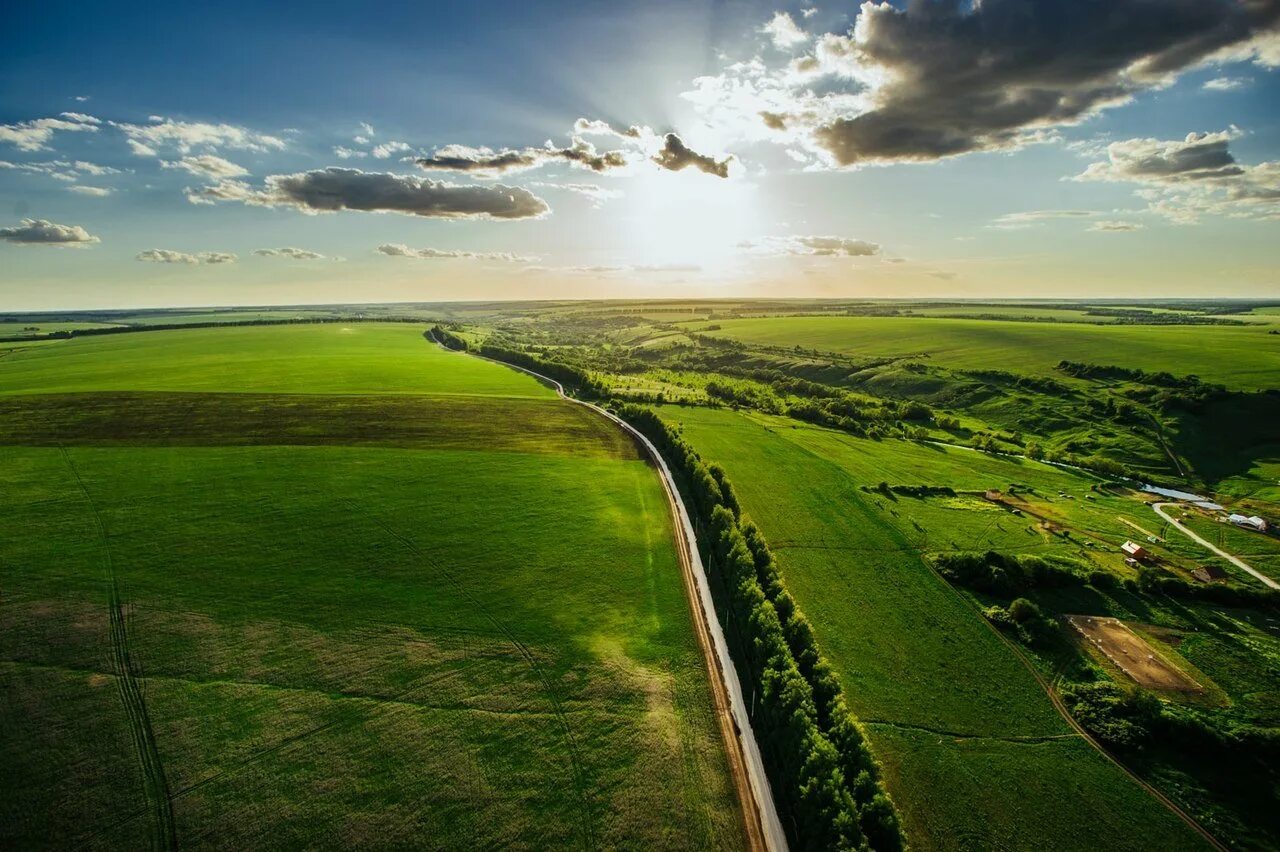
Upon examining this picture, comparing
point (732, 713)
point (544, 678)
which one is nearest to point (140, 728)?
point (544, 678)

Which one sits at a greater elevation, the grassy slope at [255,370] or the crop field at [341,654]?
the grassy slope at [255,370]

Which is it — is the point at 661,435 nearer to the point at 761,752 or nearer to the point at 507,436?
the point at 507,436

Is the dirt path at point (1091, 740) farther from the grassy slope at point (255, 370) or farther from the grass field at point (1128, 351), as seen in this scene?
the grass field at point (1128, 351)

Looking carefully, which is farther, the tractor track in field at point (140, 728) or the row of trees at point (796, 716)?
the row of trees at point (796, 716)

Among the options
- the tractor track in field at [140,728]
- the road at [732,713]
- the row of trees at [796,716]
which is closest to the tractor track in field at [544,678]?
the road at [732,713]

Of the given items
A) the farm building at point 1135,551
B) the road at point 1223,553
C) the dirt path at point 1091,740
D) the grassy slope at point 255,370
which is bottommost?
the dirt path at point 1091,740

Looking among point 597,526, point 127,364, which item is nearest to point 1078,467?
point 597,526
